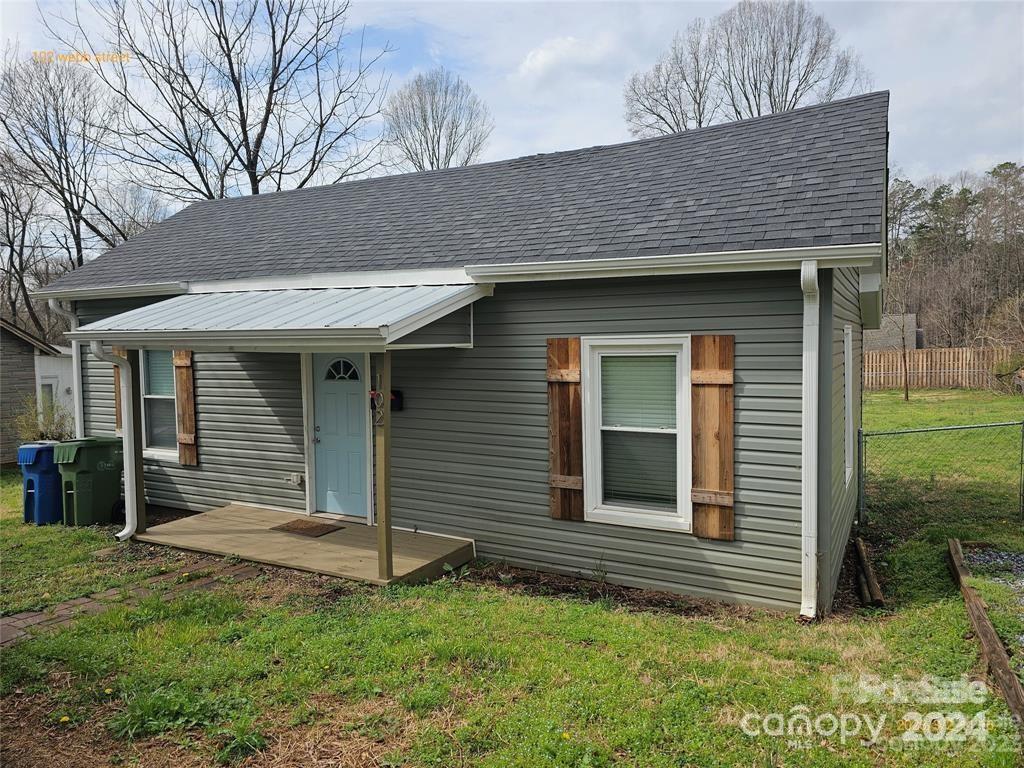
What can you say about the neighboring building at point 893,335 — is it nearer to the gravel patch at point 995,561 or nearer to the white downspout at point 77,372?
the gravel patch at point 995,561

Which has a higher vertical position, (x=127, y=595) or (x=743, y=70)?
(x=743, y=70)

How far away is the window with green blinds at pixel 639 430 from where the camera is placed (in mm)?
5625

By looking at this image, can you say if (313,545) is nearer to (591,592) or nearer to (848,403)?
(591,592)

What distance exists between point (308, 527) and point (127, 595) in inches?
79.1

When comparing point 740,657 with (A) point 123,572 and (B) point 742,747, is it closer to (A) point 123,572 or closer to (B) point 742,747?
(B) point 742,747

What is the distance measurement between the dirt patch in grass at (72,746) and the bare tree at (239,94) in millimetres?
19471

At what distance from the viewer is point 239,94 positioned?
20234 mm

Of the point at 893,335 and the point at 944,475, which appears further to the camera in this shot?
the point at 893,335

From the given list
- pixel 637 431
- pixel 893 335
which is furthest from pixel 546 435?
pixel 893 335

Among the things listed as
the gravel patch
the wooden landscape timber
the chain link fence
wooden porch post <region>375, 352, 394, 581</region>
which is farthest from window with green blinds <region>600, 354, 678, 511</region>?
the chain link fence

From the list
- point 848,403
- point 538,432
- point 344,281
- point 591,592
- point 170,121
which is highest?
point 170,121

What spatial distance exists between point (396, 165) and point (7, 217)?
13168mm

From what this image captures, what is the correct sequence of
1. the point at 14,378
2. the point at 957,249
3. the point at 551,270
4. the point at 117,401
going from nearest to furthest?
the point at 551,270, the point at 117,401, the point at 14,378, the point at 957,249

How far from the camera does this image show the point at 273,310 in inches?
256
